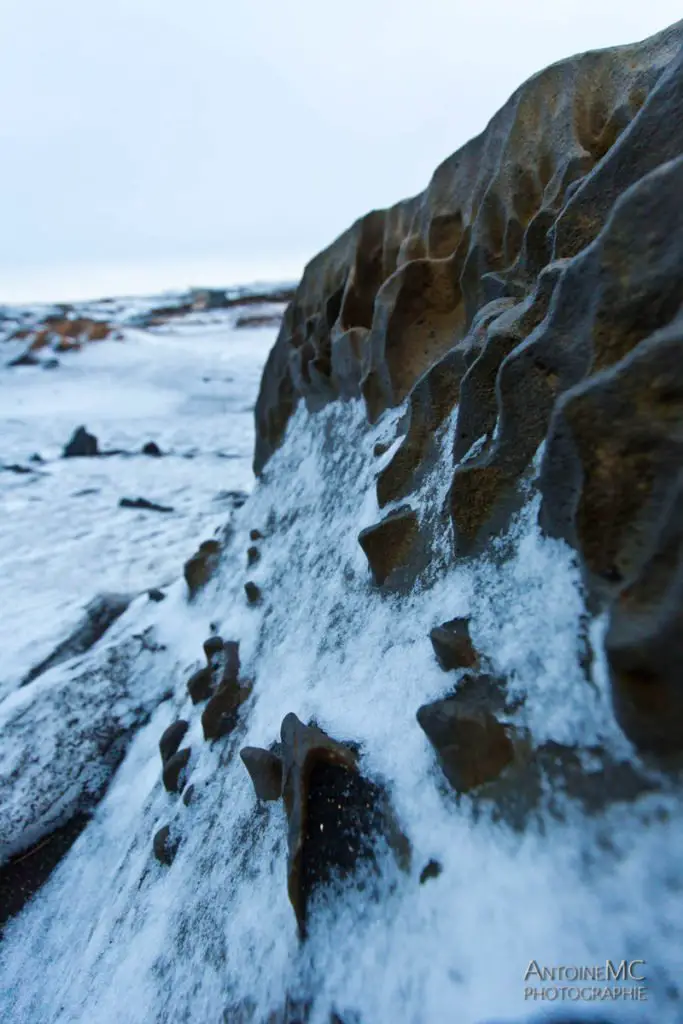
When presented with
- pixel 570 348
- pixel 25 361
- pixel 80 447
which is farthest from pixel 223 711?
pixel 25 361

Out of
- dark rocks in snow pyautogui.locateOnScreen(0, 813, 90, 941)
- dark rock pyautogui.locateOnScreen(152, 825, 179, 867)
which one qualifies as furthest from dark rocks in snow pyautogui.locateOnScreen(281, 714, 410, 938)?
dark rocks in snow pyautogui.locateOnScreen(0, 813, 90, 941)

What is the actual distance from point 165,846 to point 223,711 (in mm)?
320

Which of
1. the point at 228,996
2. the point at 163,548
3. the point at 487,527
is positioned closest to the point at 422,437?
the point at 487,527

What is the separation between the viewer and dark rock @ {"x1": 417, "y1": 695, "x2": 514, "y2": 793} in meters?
0.77

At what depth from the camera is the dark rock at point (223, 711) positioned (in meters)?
1.50

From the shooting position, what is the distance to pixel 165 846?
53.2 inches

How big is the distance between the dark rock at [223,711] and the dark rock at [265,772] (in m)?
0.35

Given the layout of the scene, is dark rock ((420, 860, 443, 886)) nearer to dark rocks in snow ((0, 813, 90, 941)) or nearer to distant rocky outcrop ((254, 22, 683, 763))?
distant rocky outcrop ((254, 22, 683, 763))

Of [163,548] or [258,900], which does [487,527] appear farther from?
[163,548]

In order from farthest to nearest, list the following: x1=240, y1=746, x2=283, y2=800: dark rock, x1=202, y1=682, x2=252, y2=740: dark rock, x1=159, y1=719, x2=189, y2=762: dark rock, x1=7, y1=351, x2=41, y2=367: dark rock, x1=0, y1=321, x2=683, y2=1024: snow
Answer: x1=7, y1=351, x2=41, y2=367: dark rock
x1=159, y1=719, x2=189, y2=762: dark rock
x1=202, y1=682, x2=252, y2=740: dark rock
x1=240, y1=746, x2=283, y2=800: dark rock
x1=0, y1=321, x2=683, y2=1024: snow

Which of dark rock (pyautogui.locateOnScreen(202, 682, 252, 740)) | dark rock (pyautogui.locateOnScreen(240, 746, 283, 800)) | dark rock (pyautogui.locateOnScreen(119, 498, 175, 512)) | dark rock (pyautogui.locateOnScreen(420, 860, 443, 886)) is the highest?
dark rock (pyautogui.locateOnScreen(420, 860, 443, 886))

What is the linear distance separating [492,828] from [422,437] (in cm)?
85

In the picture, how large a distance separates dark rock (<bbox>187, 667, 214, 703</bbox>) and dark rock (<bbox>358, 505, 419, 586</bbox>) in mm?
688

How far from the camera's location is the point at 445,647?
0.92 meters
